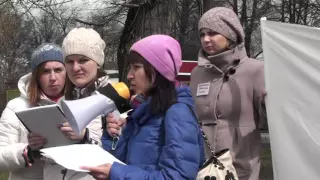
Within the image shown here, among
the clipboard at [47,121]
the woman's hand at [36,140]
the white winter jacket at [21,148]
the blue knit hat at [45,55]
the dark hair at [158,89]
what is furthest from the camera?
the blue knit hat at [45,55]

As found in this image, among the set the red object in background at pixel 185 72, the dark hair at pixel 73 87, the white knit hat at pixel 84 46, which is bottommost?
the red object in background at pixel 185 72

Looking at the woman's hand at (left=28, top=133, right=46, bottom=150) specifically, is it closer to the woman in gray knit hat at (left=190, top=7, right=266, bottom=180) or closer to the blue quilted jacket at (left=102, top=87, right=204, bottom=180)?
the blue quilted jacket at (left=102, top=87, right=204, bottom=180)

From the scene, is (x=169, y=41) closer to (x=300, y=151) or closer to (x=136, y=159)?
(x=136, y=159)

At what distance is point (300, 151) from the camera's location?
2.68 meters

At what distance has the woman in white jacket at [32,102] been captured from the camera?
8.73 feet

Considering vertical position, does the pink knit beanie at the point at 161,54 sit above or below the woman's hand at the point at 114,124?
A: above

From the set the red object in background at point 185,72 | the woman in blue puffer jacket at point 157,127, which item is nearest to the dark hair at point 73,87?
the woman in blue puffer jacket at point 157,127

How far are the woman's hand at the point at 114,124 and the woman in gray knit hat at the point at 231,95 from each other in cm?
83

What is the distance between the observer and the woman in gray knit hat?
2961 mm

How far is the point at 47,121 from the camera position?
2.35 metres

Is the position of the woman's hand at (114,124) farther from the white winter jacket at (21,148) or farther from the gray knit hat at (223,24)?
the gray knit hat at (223,24)

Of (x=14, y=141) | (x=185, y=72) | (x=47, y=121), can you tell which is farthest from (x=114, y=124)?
(x=185, y=72)

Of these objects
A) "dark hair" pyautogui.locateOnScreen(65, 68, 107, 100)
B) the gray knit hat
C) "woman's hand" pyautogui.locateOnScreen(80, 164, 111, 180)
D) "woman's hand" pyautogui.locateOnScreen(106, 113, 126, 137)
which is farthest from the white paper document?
the gray knit hat

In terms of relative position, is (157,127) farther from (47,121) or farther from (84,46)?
(84,46)
